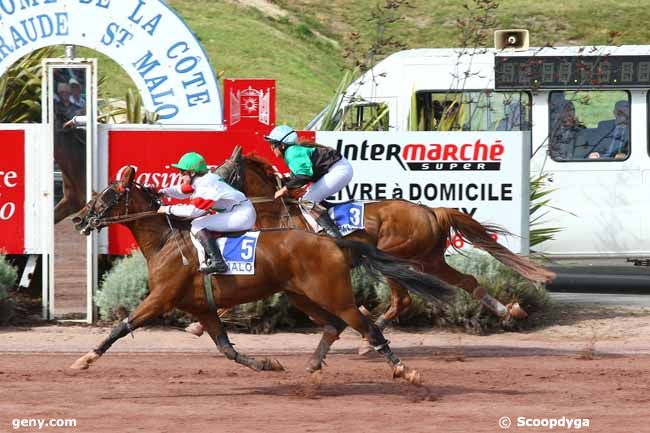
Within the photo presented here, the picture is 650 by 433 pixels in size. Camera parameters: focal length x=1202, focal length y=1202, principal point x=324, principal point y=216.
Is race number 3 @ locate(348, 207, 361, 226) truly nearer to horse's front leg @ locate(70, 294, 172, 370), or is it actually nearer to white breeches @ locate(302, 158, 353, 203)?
white breeches @ locate(302, 158, 353, 203)

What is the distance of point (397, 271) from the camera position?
9.77 m

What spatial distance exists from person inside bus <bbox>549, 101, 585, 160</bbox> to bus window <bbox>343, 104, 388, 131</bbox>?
2253mm

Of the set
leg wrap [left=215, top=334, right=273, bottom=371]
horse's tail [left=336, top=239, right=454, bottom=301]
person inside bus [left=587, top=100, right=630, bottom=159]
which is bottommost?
leg wrap [left=215, top=334, right=273, bottom=371]

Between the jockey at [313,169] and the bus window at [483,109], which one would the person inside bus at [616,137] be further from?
the jockey at [313,169]

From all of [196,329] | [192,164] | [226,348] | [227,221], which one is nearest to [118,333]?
[226,348]

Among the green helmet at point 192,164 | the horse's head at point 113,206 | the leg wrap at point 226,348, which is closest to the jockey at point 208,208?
the green helmet at point 192,164

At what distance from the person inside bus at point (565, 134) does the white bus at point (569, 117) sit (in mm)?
13

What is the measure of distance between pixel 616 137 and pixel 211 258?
307 inches

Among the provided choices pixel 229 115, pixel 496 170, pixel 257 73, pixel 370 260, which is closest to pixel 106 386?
pixel 370 260

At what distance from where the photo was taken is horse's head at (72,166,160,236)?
10.0 meters

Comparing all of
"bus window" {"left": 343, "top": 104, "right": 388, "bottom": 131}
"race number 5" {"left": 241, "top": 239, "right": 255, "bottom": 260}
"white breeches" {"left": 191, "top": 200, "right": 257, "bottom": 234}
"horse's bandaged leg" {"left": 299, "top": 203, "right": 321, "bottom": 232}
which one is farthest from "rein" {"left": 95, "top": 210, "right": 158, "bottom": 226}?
"bus window" {"left": 343, "top": 104, "right": 388, "bottom": 131}

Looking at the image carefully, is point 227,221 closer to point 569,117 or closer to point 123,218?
point 123,218

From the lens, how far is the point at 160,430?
8.30 meters

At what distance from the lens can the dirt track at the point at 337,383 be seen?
8.73 metres
